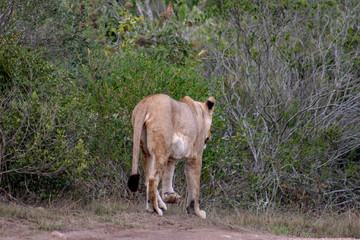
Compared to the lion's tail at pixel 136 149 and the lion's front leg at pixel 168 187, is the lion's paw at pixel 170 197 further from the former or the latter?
Result: the lion's tail at pixel 136 149

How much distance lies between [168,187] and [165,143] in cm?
80

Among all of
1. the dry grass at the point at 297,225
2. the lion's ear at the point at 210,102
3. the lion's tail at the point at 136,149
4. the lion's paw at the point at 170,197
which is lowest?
the dry grass at the point at 297,225

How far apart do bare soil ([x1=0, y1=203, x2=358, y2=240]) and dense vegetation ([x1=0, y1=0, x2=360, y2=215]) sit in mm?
1270

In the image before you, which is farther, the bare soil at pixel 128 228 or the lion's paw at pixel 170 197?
the lion's paw at pixel 170 197

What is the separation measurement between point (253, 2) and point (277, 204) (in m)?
4.31

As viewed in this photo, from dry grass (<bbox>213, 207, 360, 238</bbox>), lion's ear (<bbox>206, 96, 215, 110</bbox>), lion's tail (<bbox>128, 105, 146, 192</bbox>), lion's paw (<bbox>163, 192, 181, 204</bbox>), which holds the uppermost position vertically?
lion's ear (<bbox>206, 96, 215, 110</bbox>)

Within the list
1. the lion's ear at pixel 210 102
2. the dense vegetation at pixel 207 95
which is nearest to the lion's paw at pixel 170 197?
the dense vegetation at pixel 207 95

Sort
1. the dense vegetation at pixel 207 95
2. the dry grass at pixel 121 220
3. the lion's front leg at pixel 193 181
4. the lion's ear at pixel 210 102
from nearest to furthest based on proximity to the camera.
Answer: the dry grass at pixel 121 220
the lion's front leg at pixel 193 181
the lion's ear at pixel 210 102
the dense vegetation at pixel 207 95

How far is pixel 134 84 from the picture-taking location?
8.74 m

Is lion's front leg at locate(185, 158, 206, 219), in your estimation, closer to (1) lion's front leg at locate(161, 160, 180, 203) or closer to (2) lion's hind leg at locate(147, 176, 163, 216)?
(1) lion's front leg at locate(161, 160, 180, 203)

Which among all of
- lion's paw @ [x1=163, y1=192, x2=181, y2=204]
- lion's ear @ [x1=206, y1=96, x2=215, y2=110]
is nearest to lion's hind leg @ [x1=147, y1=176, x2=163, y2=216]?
lion's paw @ [x1=163, y1=192, x2=181, y2=204]

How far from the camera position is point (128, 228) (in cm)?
617

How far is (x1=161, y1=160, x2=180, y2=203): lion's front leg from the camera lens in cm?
692

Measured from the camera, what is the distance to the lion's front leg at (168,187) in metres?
6.92
